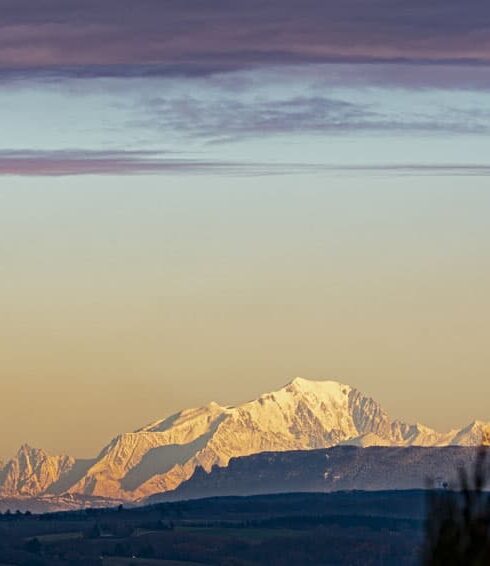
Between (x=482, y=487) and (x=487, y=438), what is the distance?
511 cm

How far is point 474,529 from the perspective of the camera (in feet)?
335

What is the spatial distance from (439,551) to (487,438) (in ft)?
26.4

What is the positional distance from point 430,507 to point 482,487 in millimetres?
3325

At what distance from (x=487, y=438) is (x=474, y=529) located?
277 inches

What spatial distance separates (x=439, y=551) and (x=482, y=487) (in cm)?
397

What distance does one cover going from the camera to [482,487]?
338 ft

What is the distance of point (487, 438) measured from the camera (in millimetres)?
107562

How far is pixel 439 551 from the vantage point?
102m

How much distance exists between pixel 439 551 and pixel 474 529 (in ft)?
7.00

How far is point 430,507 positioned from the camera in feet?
344

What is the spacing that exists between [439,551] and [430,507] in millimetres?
3102

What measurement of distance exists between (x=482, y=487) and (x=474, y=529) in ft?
7.56
